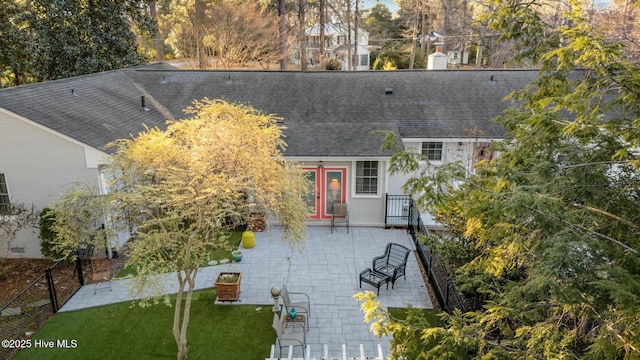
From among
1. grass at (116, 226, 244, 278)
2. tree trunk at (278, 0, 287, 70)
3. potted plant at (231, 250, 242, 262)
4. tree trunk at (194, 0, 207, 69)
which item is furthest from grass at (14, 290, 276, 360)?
tree trunk at (278, 0, 287, 70)

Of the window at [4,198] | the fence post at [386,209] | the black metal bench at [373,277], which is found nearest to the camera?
the black metal bench at [373,277]

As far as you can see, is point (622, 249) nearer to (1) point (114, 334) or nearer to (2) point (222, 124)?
(2) point (222, 124)

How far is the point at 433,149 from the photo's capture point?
1706 centimetres

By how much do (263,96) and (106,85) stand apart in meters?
6.67

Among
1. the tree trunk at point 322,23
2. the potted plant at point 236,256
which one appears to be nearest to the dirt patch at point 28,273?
the potted plant at point 236,256

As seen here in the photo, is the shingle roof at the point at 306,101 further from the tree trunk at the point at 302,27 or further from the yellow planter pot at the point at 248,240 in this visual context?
the tree trunk at the point at 302,27

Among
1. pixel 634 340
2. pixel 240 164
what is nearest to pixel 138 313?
pixel 240 164

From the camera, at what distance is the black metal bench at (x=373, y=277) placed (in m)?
11.6

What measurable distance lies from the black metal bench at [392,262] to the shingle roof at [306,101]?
3833mm

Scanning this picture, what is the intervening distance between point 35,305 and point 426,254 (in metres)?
11.2

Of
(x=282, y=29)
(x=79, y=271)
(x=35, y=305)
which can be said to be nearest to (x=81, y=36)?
(x=282, y=29)

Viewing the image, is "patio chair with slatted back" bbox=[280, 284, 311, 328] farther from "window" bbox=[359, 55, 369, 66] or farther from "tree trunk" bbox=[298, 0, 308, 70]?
"window" bbox=[359, 55, 369, 66]

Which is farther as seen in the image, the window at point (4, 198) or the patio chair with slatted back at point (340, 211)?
the patio chair with slatted back at point (340, 211)

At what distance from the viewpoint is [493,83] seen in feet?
65.4
